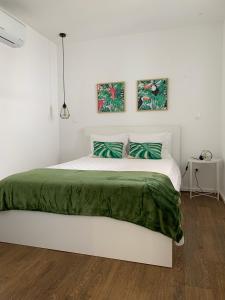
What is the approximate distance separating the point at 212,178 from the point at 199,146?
1.77 ft

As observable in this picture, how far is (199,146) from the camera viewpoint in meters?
3.63

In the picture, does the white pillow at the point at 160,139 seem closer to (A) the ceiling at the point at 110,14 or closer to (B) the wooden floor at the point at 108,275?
(B) the wooden floor at the point at 108,275

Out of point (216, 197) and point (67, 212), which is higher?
point (67, 212)

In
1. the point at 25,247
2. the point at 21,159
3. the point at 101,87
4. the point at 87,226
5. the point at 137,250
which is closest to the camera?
the point at 137,250

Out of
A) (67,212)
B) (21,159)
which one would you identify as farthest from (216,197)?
(21,159)

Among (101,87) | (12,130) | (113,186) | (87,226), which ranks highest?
(101,87)

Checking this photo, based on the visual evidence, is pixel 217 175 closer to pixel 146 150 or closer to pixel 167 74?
pixel 146 150

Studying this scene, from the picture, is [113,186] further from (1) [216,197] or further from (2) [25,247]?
(1) [216,197]

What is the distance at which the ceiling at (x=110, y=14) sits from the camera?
9.30 ft

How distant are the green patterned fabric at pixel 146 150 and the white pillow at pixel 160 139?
115 mm

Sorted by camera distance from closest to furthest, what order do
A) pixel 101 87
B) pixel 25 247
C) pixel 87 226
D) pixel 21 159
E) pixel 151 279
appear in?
1. pixel 151 279
2. pixel 87 226
3. pixel 25 247
4. pixel 21 159
5. pixel 101 87

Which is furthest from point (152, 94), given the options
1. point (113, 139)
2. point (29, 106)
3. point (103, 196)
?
point (103, 196)

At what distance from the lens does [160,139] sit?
3479 millimetres

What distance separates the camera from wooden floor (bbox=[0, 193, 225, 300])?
1.46 metres
